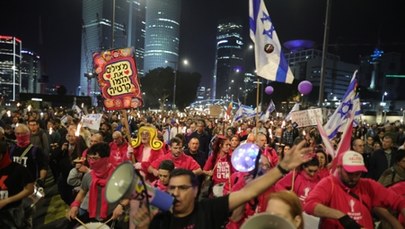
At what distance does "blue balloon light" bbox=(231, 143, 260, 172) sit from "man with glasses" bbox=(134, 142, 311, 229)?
137 cm

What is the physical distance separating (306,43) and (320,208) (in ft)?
423

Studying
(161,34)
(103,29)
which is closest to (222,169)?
(103,29)

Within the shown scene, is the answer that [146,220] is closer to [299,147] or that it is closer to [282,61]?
[299,147]

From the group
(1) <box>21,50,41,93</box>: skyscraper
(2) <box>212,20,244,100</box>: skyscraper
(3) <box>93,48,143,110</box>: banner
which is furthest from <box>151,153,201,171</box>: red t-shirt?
(1) <box>21,50,41,93</box>: skyscraper

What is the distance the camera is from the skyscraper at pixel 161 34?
14600 centimetres

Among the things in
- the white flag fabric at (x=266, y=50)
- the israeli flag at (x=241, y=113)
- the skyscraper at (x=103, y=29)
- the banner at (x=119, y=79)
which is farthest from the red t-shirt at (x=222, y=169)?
the skyscraper at (x=103, y=29)

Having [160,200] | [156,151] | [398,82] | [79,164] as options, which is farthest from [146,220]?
[398,82]

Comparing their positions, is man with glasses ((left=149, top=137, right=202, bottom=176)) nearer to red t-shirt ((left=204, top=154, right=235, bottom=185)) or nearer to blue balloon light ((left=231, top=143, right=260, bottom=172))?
red t-shirt ((left=204, top=154, right=235, bottom=185))

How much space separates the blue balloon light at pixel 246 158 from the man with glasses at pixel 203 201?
1368 millimetres

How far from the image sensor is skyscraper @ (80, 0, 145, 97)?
177 feet

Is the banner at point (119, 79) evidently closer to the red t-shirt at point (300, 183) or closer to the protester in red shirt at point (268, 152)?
the protester in red shirt at point (268, 152)

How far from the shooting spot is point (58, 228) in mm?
6461

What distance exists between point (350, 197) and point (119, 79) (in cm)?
462

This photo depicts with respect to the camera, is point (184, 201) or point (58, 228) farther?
point (58, 228)
